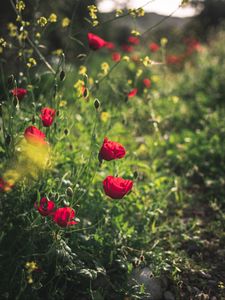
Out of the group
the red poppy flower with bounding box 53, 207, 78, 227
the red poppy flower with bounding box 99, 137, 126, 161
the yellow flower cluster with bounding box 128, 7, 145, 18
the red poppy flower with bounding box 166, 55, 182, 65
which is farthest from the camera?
the red poppy flower with bounding box 166, 55, 182, 65

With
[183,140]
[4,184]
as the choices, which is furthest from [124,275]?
[183,140]

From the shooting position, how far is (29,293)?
197 cm

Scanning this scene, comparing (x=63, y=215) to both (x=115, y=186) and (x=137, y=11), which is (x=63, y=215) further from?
(x=137, y=11)

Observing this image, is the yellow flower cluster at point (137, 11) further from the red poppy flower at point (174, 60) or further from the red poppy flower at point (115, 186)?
the red poppy flower at point (174, 60)

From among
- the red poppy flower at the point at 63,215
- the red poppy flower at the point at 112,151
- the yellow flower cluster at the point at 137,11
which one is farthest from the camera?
the yellow flower cluster at the point at 137,11

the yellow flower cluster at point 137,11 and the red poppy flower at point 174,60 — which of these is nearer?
the yellow flower cluster at point 137,11

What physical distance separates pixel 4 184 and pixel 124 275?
81cm

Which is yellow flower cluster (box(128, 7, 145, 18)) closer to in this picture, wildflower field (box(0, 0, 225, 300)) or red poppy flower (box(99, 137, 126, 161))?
wildflower field (box(0, 0, 225, 300))

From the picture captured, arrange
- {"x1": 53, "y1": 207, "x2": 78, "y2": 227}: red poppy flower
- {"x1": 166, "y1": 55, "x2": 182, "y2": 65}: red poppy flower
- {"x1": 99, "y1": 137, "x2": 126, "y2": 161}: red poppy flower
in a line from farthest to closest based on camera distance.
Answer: {"x1": 166, "y1": 55, "x2": 182, "y2": 65}: red poppy flower, {"x1": 99, "y1": 137, "x2": 126, "y2": 161}: red poppy flower, {"x1": 53, "y1": 207, "x2": 78, "y2": 227}: red poppy flower

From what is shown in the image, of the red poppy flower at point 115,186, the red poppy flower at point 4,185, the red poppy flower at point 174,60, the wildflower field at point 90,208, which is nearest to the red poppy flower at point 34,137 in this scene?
the wildflower field at point 90,208

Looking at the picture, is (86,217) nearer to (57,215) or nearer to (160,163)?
(57,215)

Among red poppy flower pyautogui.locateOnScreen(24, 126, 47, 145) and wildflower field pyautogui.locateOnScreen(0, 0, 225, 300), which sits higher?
red poppy flower pyautogui.locateOnScreen(24, 126, 47, 145)

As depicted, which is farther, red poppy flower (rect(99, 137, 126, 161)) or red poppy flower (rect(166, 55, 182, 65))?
red poppy flower (rect(166, 55, 182, 65))

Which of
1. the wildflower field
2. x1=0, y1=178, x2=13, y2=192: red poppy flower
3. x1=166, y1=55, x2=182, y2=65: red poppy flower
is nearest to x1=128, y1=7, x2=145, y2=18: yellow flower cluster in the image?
the wildflower field
